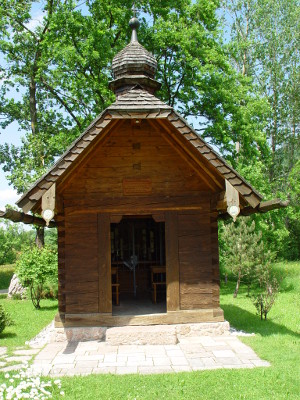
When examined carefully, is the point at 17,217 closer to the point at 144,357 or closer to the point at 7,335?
the point at 144,357

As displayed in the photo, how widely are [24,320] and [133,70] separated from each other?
23.8ft

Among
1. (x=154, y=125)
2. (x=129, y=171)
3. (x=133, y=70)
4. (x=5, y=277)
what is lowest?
(x=5, y=277)

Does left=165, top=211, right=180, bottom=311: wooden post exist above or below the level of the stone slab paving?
above

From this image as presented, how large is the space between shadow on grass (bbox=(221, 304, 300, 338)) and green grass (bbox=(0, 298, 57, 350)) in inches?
183

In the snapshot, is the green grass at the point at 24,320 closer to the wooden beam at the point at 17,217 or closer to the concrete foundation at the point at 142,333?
the concrete foundation at the point at 142,333

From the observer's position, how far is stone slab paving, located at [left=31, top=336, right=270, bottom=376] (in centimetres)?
627

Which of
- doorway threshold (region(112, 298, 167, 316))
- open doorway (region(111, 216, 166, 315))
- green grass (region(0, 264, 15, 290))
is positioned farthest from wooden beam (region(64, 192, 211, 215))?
green grass (region(0, 264, 15, 290))

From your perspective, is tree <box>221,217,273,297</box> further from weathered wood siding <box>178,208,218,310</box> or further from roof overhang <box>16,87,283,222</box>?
roof overhang <box>16,87,283,222</box>

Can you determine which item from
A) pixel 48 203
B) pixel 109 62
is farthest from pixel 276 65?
pixel 48 203

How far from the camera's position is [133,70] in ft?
32.2

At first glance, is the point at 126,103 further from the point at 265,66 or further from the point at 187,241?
the point at 265,66

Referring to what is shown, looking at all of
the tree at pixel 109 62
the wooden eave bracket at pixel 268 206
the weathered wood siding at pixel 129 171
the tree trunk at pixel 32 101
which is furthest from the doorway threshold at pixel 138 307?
the tree trunk at pixel 32 101

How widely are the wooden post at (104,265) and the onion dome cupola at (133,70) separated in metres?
3.44

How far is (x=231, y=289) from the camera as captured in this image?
1783 cm
